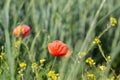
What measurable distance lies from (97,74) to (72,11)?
2.02 feet

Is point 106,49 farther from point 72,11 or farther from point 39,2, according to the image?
point 39,2

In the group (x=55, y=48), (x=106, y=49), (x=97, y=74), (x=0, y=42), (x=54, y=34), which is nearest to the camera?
(x=55, y=48)

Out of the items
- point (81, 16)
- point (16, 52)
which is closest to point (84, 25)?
point (81, 16)

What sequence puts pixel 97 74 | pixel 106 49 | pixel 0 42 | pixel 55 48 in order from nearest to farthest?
pixel 55 48
pixel 97 74
pixel 0 42
pixel 106 49

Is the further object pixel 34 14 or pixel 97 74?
pixel 34 14

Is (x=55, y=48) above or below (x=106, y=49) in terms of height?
above

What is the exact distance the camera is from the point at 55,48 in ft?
4.82

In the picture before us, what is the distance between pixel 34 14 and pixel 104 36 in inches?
19.6

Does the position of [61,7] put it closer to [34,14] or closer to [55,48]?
[34,14]

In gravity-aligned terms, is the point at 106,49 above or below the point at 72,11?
below

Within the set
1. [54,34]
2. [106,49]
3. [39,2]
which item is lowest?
[106,49]

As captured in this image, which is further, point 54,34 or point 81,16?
point 81,16

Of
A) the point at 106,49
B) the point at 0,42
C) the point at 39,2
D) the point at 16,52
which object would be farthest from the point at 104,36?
the point at 16,52

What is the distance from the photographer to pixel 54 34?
2035 millimetres
